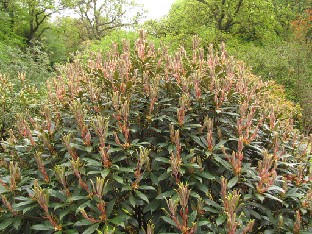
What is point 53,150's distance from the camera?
2.97m

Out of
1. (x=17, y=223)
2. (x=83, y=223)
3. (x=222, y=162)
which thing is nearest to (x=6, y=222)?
(x=17, y=223)

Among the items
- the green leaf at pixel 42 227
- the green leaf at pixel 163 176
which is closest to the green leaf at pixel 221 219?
the green leaf at pixel 163 176

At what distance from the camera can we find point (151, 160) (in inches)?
119

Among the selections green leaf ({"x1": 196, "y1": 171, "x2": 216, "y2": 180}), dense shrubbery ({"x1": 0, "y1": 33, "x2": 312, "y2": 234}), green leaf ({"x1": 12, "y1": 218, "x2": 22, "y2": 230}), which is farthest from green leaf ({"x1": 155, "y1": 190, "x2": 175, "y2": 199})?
green leaf ({"x1": 12, "y1": 218, "x2": 22, "y2": 230})

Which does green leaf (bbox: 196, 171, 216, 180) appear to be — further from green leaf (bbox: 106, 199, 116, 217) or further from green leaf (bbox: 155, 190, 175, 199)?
green leaf (bbox: 106, 199, 116, 217)

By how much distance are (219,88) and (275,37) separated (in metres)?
20.0

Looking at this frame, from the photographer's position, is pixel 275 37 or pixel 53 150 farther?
pixel 275 37

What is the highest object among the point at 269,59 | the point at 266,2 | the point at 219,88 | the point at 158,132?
the point at 266,2

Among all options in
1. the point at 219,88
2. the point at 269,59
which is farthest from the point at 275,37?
the point at 219,88

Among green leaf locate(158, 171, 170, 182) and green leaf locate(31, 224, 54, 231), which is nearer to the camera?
green leaf locate(31, 224, 54, 231)

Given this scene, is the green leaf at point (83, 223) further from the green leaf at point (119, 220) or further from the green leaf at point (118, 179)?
the green leaf at point (118, 179)

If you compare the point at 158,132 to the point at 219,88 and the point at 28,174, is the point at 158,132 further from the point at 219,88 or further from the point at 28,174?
the point at 28,174

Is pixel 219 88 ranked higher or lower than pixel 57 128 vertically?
higher

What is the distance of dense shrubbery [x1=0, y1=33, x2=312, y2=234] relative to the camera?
8.24 ft
